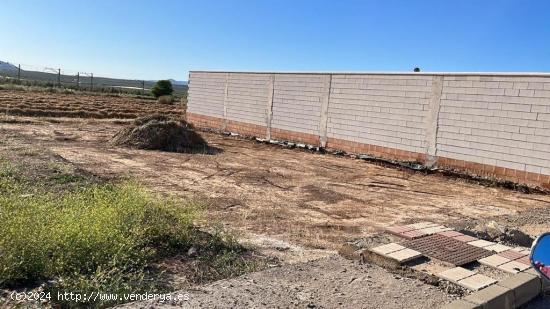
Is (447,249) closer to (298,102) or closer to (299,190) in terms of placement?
(299,190)

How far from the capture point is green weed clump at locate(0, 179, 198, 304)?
4000 mm

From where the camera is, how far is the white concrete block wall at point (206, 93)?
23734 millimetres

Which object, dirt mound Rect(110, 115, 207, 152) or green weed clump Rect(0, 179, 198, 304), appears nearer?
green weed clump Rect(0, 179, 198, 304)

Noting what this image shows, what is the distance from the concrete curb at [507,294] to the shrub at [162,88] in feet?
164

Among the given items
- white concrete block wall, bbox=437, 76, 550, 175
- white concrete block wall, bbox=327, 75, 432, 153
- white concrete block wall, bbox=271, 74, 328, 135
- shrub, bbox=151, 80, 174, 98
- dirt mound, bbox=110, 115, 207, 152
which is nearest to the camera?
white concrete block wall, bbox=437, 76, 550, 175

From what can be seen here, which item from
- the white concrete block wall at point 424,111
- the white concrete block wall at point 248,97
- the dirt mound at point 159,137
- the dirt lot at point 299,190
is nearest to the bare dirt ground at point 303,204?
the dirt lot at point 299,190

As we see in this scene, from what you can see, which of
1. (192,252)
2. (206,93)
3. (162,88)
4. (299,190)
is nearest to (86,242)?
(192,252)

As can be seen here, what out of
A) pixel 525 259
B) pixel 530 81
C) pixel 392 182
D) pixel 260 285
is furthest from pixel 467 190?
pixel 260 285

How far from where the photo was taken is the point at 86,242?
174 inches

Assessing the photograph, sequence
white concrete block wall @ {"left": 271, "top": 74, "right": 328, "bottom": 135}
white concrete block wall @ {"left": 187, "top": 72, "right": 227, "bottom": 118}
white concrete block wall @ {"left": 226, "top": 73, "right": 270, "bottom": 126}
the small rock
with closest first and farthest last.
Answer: the small rock → white concrete block wall @ {"left": 271, "top": 74, "right": 328, "bottom": 135} → white concrete block wall @ {"left": 226, "top": 73, "right": 270, "bottom": 126} → white concrete block wall @ {"left": 187, "top": 72, "right": 227, "bottom": 118}

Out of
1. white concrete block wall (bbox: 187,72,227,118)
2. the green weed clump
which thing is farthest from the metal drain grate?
white concrete block wall (bbox: 187,72,227,118)

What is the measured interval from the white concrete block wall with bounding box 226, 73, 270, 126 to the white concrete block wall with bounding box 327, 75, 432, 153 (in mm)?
4037

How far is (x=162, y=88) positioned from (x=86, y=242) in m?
49.7

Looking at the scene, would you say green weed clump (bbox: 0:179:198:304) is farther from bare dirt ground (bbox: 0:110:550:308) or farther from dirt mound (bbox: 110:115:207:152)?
dirt mound (bbox: 110:115:207:152)
